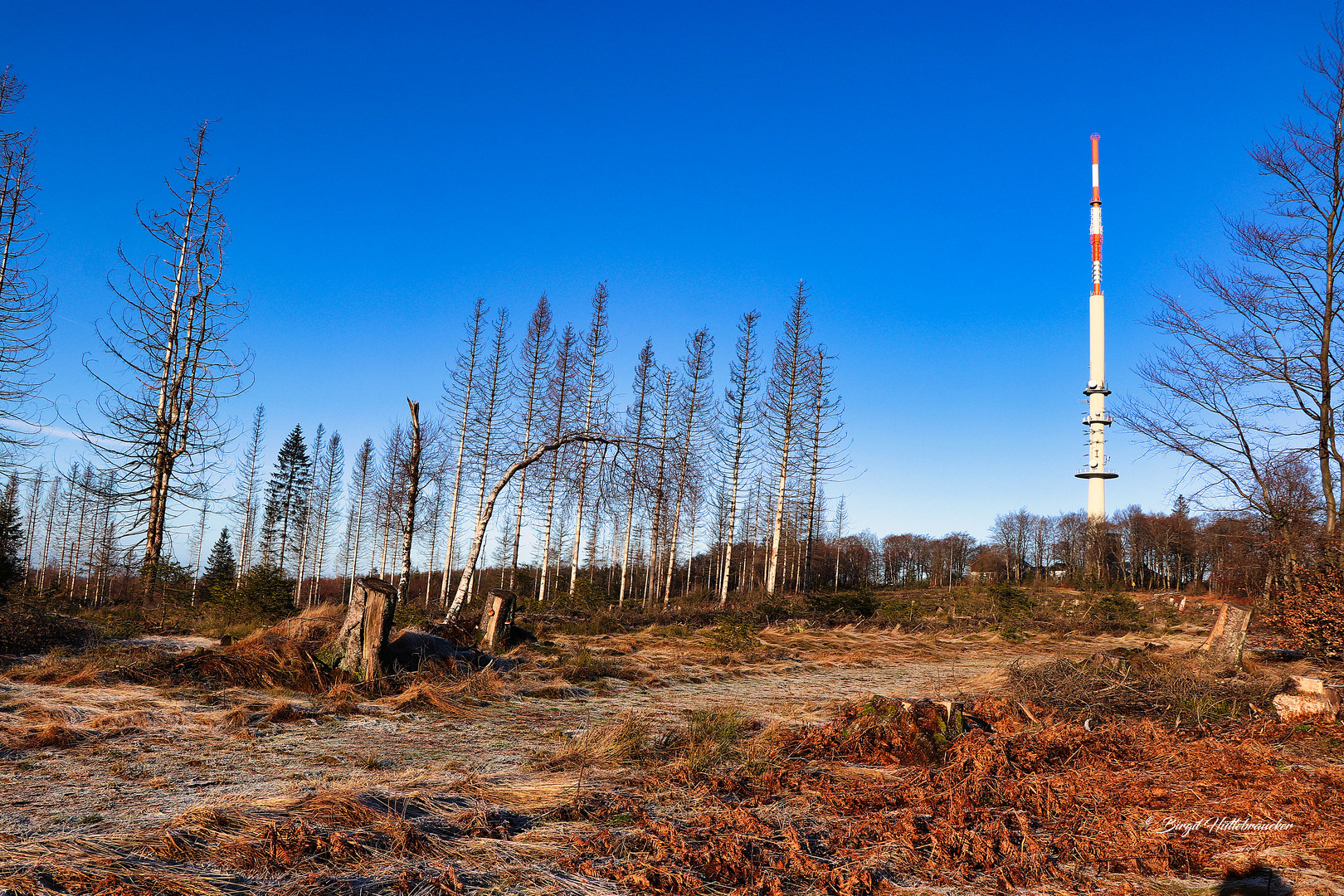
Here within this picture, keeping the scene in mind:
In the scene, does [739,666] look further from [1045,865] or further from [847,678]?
[1045,865]

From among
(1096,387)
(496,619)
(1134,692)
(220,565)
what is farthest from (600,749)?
(1096,387)

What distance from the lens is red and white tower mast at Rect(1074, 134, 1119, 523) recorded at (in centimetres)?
6569

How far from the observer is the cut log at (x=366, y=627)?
27.0ft

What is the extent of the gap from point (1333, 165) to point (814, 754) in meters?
13.2

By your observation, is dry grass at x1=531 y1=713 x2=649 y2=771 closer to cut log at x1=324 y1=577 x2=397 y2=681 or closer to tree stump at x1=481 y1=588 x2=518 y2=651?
cut log at x1=324 y1=577 x2=397 y2=681

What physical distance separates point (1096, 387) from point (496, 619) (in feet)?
231

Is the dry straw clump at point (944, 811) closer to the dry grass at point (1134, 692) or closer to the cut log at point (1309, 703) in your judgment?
the dry grass at point (1134, 692)

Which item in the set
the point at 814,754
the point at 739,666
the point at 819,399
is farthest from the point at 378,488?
the point at 814,754

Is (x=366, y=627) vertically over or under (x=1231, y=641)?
under

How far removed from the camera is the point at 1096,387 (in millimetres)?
66500

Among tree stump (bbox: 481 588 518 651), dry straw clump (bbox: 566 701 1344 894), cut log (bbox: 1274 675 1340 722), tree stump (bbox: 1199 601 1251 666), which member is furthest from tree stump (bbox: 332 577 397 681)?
tree stump (bbox: 1199 601 1251 666)

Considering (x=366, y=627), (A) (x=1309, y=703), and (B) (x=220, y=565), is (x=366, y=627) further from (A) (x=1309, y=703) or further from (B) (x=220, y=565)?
(B) (x=220, y=565)

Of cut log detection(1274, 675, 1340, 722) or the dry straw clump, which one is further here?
cut log detection(1274, 675, 1340, 722)

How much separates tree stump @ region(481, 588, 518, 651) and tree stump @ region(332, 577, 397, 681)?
329cm
